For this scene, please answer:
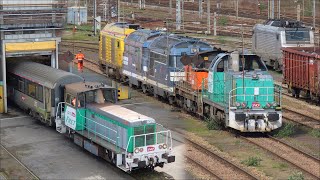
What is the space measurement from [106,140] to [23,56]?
1069 cm

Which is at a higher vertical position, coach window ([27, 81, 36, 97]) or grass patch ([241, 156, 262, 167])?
coach window ([27, 81, 36, 97])

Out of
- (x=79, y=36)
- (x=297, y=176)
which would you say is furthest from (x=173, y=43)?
(x=79, y=36)

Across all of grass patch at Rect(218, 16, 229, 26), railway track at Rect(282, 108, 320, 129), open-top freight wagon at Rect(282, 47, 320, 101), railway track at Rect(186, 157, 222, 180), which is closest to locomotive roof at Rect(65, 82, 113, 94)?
railway track at Rect(186, 157, 222, 180)

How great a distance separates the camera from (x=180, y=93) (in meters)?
27.9

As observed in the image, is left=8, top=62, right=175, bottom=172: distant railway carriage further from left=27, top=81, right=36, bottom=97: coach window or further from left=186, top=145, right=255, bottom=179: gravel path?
left=186, top=145, right=255, bottom=179: gravel path

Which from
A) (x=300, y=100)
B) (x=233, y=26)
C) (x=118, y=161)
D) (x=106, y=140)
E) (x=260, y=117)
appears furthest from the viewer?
(x=233, y=26)

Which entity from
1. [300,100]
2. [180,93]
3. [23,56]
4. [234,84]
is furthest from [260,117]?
[23,56]

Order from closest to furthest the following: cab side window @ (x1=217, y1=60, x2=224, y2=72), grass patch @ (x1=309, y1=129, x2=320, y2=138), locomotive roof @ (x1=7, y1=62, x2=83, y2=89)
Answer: locomotive roof @ (x1=7, y1=62, x2=83, y2=89) < grass patch @ (x1=309, y1=129, x2=320, y2=138) < cab side window @ (x1=217, y1=60, x2=224, y2=72)

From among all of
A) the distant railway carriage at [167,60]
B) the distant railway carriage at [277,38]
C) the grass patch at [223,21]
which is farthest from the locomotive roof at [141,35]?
the grass patch at [223,21]

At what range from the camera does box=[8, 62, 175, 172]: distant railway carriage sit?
18.7 meters

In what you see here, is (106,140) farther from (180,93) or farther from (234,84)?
(180,93)

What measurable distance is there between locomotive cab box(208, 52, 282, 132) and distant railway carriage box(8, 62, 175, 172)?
2781 mm

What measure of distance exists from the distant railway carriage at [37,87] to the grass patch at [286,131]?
753 cm

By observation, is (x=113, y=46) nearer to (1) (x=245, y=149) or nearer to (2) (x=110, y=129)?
Result: (1) (x=245, y=149)
